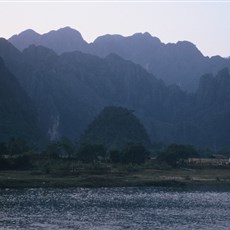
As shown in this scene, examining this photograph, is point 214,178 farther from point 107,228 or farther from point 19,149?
point 107,228

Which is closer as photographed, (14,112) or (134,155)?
(134,155)

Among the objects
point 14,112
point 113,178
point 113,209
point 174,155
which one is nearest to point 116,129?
point 14,112

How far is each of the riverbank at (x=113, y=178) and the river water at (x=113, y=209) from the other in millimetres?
3917

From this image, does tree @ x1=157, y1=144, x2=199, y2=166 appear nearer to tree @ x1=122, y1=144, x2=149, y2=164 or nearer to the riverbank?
tree @ x1=122, y1=144, x2=149, y2=164

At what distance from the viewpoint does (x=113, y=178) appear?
8050cm

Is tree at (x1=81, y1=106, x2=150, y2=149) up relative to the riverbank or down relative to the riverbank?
up

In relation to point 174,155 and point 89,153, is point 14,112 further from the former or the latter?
point 174,155

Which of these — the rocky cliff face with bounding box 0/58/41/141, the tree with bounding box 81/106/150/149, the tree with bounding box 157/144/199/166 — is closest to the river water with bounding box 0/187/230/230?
the tree with bounding box 157/144/199/166

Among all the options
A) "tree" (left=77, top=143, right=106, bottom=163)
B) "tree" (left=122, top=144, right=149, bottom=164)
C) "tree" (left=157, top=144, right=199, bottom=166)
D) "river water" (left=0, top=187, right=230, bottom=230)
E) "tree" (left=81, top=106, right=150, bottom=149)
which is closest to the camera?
"river water" (left=0, top=187, right=230, bottom=230)

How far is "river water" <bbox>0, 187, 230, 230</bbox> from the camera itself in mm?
43031

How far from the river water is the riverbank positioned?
3917mm

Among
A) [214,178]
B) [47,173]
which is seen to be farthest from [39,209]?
[214,178]

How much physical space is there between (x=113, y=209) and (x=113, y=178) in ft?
93.0

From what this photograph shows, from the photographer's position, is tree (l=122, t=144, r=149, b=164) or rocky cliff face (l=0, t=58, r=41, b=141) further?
rocky cliff face (l=0, t=58, r=41, b=141)
